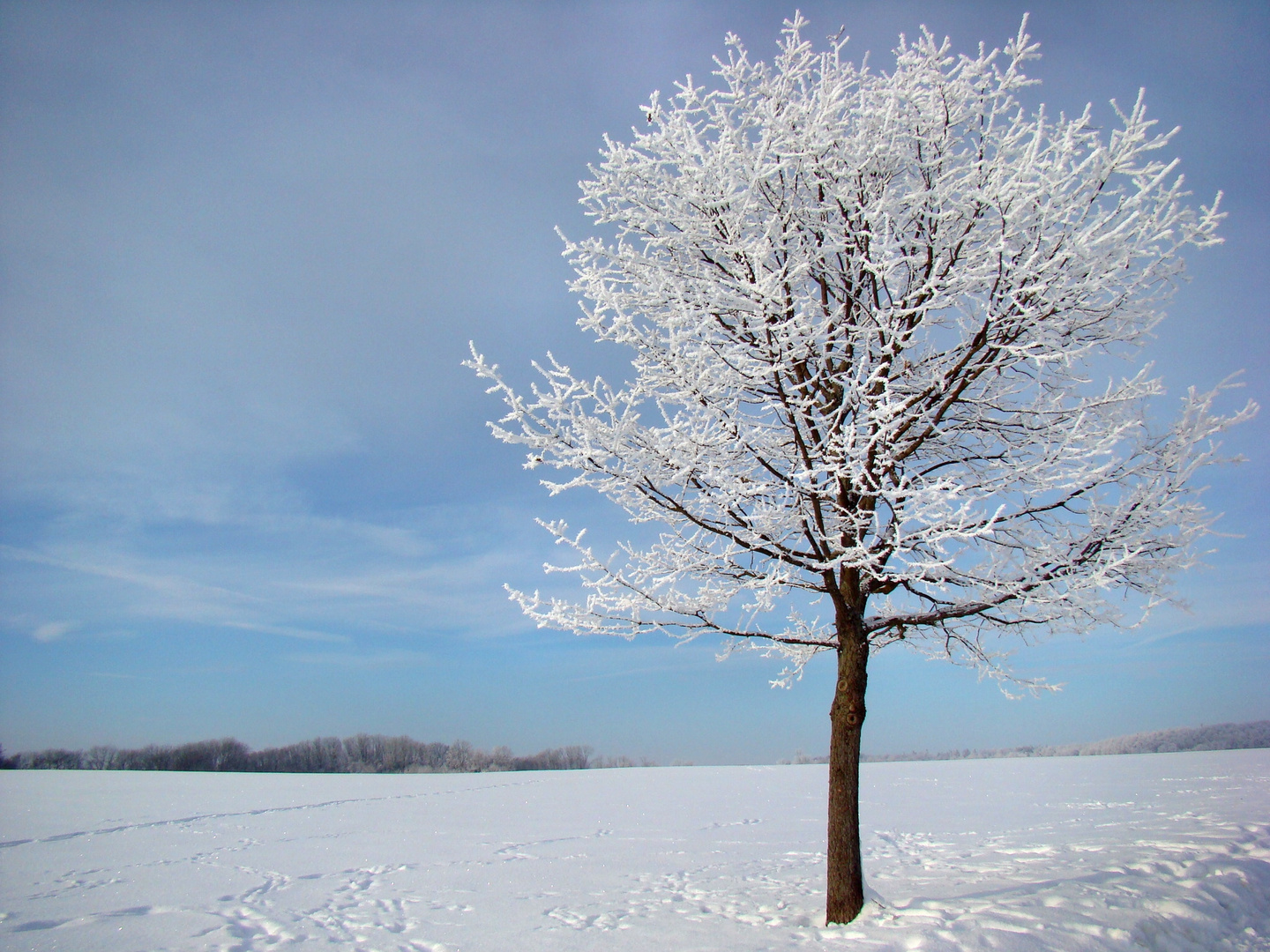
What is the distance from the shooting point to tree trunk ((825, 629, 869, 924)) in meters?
5.73

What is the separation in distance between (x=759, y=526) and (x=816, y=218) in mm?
3157

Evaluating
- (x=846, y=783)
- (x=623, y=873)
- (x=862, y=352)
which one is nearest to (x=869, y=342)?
(x=862, y=352)

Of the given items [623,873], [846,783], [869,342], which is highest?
[869,342]

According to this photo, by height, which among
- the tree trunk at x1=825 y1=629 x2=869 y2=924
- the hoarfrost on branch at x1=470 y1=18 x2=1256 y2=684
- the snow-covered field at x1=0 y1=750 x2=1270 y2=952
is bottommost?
the snow-covered field at x1=0 y1=750 x2=1270 y2=952

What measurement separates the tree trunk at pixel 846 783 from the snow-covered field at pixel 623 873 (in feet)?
0.79

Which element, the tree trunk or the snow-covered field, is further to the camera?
the tree trunk

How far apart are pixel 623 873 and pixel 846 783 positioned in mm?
4868

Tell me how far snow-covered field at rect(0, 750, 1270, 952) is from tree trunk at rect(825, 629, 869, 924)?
0.24 m

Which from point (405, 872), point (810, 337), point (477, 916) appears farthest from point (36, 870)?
point (810, 337)

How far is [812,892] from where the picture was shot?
7426mm

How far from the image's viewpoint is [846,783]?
5859 millimetres

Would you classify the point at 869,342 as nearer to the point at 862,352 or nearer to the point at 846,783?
the point at 862,352

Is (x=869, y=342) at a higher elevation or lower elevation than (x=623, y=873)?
higher

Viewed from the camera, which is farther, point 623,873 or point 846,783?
point 623,873
